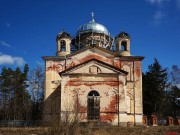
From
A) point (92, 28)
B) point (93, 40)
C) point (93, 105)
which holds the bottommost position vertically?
point (93, 105)

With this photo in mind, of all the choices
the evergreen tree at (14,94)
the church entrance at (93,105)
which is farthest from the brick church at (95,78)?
the evergreen tree at (14,94)

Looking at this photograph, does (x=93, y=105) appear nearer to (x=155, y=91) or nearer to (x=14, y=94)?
(x=155, y=91)

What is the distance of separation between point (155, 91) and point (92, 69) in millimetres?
20960

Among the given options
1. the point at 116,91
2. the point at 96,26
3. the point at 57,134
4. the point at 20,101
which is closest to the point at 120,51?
the point at 96,26

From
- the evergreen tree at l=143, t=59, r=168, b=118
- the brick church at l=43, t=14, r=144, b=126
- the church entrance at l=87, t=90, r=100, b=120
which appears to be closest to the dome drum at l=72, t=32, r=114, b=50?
the brick church at l=43, t=14, r=144, b=126

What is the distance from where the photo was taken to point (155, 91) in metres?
44.2

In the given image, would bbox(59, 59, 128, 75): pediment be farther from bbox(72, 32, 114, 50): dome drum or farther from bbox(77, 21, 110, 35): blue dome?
bbox(77, 21, 110, 35): blue dome

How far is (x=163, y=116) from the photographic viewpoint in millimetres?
45031

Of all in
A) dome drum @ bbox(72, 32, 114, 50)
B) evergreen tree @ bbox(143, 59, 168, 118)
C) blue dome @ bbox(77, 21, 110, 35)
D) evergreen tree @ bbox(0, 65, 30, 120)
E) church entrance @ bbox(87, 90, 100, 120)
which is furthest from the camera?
evergreen tree @ bbox(0, 65, 30, 120)

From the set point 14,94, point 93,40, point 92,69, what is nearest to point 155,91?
point 93,40

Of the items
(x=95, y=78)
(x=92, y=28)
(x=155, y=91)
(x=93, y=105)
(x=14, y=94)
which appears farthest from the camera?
(x=14, y=94)

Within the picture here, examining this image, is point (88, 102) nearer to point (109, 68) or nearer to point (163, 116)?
point (109, 68)

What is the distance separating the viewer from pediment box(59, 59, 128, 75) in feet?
85.3

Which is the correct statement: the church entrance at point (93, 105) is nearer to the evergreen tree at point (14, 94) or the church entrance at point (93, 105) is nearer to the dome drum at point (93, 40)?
the dome drum at point (93, 40)
